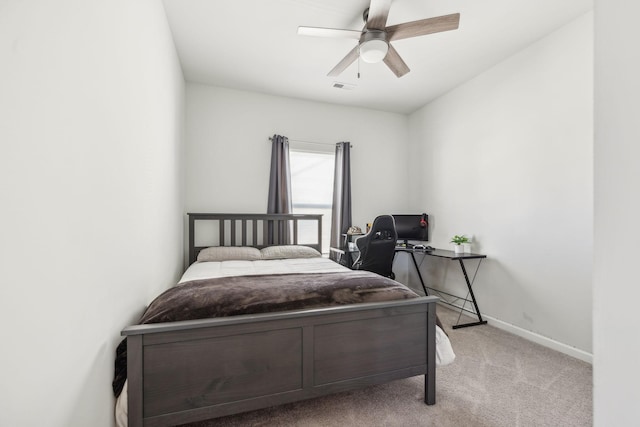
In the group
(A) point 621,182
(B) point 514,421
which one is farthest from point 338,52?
(B) point 514,421

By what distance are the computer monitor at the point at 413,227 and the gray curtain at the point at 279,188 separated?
169cm

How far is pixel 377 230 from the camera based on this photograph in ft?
9.55

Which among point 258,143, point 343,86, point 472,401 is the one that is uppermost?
point 343,86

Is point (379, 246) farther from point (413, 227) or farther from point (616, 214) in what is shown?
point (616, 214)

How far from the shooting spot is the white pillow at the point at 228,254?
313 centimetres

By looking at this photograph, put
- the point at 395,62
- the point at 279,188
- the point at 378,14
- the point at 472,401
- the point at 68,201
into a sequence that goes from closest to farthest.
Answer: the point at 68,201
the point at 472,401
the point at 378,14
the point at 395,62
the point at 279,188

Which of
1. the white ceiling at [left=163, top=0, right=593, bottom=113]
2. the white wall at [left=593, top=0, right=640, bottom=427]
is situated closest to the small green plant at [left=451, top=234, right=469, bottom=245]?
the white ceiling at [left=163, top=0, right=593, bottom=113]

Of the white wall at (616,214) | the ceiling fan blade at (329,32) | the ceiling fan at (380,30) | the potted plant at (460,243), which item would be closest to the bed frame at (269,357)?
the white wall at (616,214)

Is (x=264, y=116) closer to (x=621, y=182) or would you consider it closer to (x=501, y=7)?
(x=501, y=7)

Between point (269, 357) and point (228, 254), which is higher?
point (228, 254)

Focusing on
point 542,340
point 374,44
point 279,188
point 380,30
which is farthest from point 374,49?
point 542,340

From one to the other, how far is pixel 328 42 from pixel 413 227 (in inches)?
106

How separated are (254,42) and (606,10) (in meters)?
2.77

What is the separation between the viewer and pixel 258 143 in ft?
12.5
